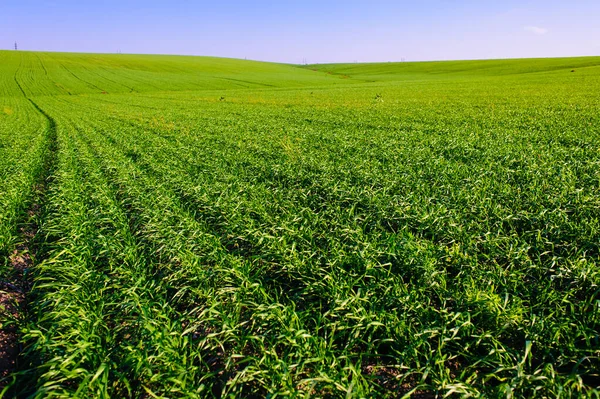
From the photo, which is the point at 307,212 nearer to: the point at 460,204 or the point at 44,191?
the point at 460,204

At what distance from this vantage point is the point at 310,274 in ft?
17.6

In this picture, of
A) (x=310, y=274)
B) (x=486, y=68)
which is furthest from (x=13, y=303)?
(x=486, y=68)

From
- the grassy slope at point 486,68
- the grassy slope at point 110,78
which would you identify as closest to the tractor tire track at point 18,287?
the grassy slope at point 110,78

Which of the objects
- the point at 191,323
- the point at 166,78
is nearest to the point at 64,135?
the point at 191,323

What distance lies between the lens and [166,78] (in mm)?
84125

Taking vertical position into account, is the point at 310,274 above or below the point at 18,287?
above

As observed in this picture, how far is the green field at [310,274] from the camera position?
141 inches

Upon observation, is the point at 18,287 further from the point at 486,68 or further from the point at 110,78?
the point at 486,68

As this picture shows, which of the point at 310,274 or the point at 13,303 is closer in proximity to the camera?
the point at 13,303

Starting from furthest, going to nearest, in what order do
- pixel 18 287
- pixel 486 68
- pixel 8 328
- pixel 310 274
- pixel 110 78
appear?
pixel 486 68, pixel 110 78, pixel 18 287, pixel 310 274, pixel 8 328

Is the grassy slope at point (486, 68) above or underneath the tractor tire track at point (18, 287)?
above

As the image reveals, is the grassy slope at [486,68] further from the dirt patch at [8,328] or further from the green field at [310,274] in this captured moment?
the dirt patch at [8,328]

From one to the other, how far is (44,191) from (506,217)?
1181 centimetres

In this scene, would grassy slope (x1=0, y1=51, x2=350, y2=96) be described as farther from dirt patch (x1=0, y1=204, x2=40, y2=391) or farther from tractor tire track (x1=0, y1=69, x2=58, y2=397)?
dirt patch (x1=0, y1=204, x2=40, y2=391)
